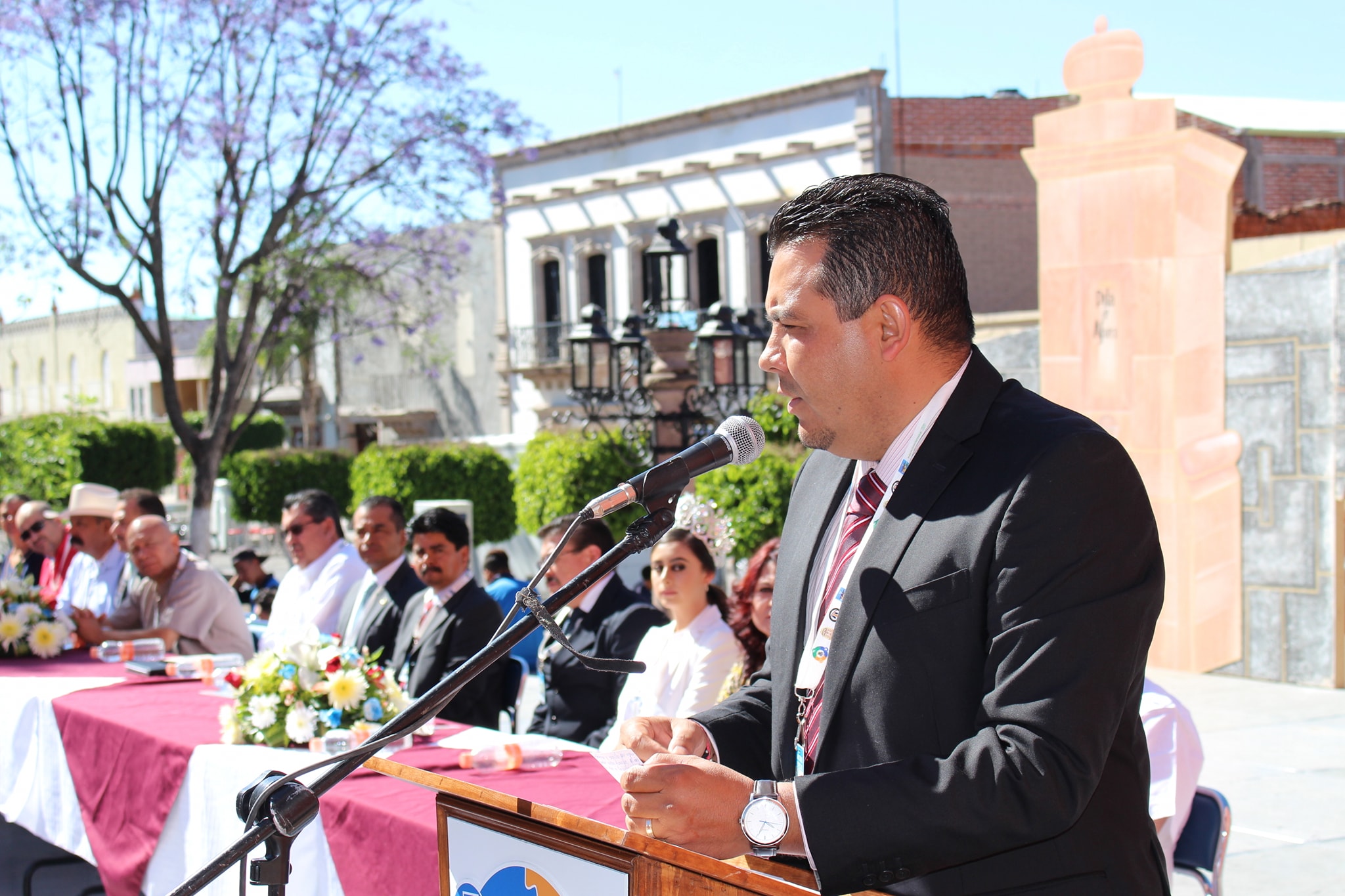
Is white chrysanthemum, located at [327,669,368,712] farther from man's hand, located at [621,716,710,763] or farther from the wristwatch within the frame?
the wristwatch

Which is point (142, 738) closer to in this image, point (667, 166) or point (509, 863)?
point (509, 863)

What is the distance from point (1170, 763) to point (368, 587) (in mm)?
4430

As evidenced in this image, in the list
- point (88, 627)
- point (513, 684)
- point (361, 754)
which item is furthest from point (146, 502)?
point (361, 754)

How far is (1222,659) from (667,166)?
22.2m

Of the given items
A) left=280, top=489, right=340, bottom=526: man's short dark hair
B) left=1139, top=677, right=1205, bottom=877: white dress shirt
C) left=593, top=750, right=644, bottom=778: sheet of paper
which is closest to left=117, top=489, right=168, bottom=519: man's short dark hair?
left=280, top=489, right=340, bottom=526: man's short dark hair

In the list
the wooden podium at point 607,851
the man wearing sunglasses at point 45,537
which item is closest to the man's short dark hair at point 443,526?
the wooden podium at point 607,851

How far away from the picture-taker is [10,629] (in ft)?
Result: 21.3

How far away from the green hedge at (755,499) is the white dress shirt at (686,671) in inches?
238

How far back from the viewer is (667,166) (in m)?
29.3

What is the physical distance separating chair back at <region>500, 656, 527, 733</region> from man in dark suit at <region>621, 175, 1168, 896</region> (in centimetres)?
371

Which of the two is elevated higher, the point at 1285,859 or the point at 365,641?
the point at 365,641

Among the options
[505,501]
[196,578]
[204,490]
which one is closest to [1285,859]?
[196,578]

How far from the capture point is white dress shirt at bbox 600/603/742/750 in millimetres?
5129

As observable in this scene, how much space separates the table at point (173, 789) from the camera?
3.39m
